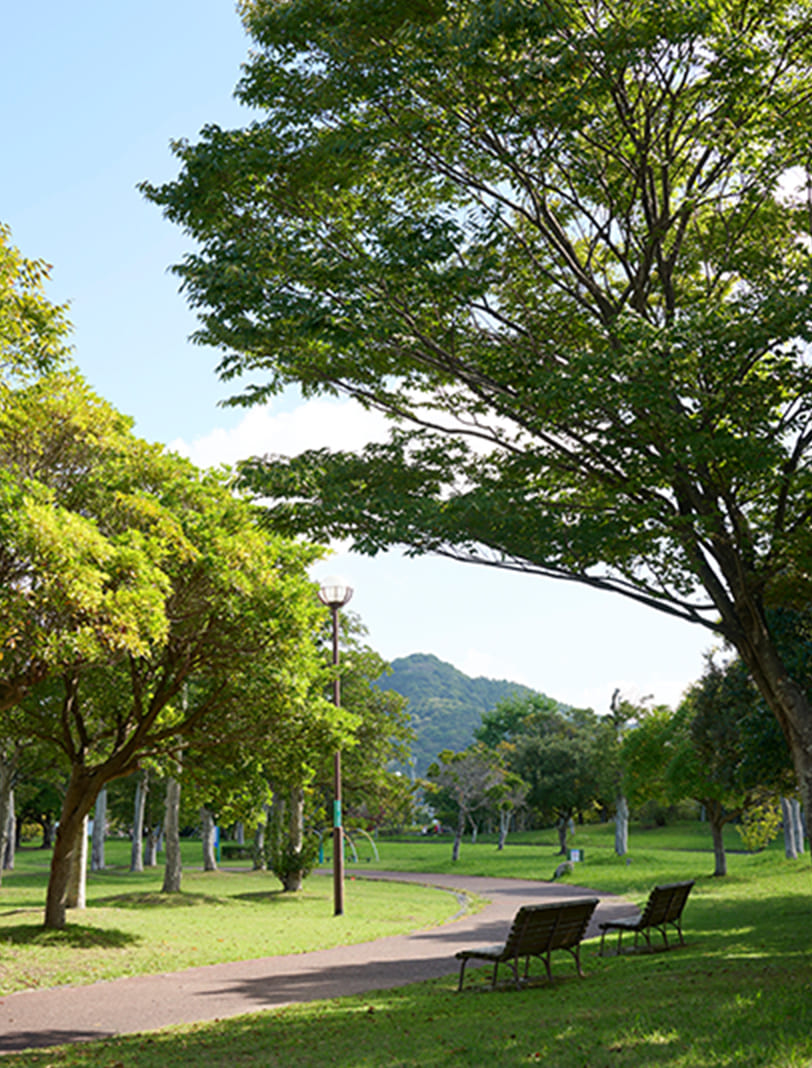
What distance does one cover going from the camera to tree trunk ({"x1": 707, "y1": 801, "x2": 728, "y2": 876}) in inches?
1171

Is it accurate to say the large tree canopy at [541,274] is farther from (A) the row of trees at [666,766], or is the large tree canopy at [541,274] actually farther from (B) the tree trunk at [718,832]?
(B) the tree trunk at [718,832]

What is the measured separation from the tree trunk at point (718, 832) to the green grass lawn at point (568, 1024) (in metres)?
16.2

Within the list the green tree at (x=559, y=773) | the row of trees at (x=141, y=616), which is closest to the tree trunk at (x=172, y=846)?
the row of trees at (x=141, y=616)

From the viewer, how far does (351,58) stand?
9094 millimetres

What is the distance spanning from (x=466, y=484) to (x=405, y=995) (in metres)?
6.16

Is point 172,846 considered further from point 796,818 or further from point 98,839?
point 796,818

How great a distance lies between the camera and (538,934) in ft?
34.8

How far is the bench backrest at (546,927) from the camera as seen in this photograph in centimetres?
1027

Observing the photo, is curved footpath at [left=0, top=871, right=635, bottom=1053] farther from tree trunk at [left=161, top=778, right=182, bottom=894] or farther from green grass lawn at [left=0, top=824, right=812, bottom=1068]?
tree trunk at [left=161, top=778, right=182, bottom=894]

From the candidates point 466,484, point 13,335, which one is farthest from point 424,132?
point 13,335

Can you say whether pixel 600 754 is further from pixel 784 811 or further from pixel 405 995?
pixel 405 995

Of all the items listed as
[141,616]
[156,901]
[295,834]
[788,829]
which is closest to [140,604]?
[141,616]

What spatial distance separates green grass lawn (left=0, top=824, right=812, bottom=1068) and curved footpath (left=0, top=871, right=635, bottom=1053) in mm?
726

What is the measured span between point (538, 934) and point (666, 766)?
23.2 m
